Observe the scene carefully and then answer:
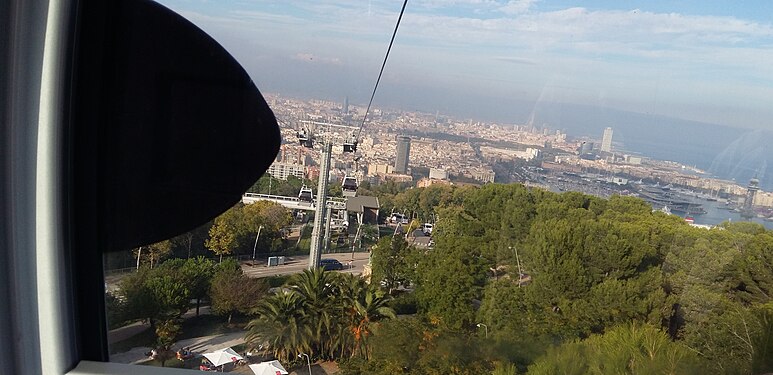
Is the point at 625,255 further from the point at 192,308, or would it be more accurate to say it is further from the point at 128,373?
the point at 128,373

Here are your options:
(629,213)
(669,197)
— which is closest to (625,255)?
(629,213)

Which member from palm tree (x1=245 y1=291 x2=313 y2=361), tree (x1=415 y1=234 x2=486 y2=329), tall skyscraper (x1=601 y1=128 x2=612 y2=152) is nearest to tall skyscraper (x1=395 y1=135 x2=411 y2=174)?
tree (x1=415 y1=234 x2=486 y2=329)

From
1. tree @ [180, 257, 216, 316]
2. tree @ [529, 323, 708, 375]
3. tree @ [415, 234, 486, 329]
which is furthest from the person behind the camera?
tree @ [415, 234, 486, 329]

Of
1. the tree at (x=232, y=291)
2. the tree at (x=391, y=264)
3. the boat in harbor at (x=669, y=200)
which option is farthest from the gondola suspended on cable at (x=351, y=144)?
the boat in harbor at (x=669, y=200)

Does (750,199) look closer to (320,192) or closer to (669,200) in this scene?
(669,200)

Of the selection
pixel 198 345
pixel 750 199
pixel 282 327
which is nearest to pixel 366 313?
pixel 282 327

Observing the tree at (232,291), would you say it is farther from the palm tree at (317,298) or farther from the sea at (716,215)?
the sea at (716,215)

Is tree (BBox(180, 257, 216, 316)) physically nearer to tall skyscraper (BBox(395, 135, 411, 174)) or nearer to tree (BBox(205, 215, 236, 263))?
tree (BBox(205, 215, 236, 263))
